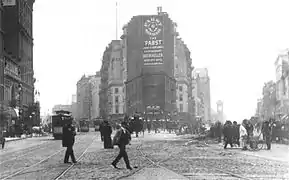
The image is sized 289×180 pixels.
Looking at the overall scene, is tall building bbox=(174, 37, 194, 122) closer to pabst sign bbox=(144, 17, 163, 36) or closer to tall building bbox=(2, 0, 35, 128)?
pabst sign bbox=(144, 17, 163, 36)

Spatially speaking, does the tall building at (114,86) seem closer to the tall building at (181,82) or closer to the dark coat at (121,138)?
the tall building at (181,82)

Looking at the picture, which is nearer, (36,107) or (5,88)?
(5,88)

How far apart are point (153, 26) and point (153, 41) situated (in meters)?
8.42

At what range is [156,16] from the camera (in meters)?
153

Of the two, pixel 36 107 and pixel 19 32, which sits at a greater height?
pixel 19 32

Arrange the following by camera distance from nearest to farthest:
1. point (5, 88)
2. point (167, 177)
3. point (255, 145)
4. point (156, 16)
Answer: point (167, 177) < point (255, 145) < point (5, 88) < point (156, 16)

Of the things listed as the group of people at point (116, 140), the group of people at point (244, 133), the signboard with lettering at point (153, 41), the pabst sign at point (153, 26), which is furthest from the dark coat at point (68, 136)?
→ the pabst sign at point (153, 26)

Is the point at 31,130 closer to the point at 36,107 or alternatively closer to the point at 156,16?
the point at 36,107

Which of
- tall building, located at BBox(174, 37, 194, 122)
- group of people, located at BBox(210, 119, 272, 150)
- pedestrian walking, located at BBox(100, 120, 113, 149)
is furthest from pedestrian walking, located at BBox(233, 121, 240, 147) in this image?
tall building, located at BBox(174, 37, 194, 122)

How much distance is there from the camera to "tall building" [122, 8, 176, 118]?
474 ft

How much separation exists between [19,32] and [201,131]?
45187mm

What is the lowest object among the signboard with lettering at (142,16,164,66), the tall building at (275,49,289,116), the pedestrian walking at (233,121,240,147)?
the pedestrian walking at (233,121,240,147)

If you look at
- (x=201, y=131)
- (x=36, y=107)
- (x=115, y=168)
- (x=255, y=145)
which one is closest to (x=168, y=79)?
(x=36, y=107)

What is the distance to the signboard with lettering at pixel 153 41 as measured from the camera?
141375 mm
